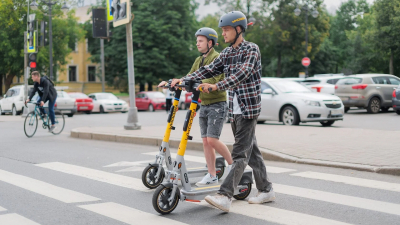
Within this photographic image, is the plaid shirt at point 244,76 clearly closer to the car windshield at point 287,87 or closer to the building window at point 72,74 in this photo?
the car windshield at point 287,87

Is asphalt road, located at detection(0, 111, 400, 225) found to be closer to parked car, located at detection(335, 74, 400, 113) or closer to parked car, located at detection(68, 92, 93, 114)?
parked car, located at detection(335, 74, 400, 113)

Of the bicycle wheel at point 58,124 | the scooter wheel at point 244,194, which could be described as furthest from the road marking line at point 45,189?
the bicycle wheel at point 58,124

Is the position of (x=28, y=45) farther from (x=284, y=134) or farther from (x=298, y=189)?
(x=298, y=189)

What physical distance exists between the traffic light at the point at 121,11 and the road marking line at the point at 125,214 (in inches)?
333

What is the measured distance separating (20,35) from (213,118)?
135 feet

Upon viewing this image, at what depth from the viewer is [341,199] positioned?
5.66m

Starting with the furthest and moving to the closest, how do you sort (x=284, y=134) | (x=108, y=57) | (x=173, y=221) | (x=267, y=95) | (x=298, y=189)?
(x=108, y=57)
(x=267, y=95)
(x=284, y=134)
(x=298, y=189)
(x=173, y=221)

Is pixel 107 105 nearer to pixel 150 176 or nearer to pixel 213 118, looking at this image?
pixel 150 176

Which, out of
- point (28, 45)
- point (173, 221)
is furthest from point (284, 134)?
point (28, 45)

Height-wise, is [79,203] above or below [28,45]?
below

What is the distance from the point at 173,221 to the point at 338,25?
8843cm

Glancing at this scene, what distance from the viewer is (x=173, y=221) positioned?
4.79 meters

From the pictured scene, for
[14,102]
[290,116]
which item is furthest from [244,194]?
[14,102]

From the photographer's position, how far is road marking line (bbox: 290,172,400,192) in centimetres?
629
